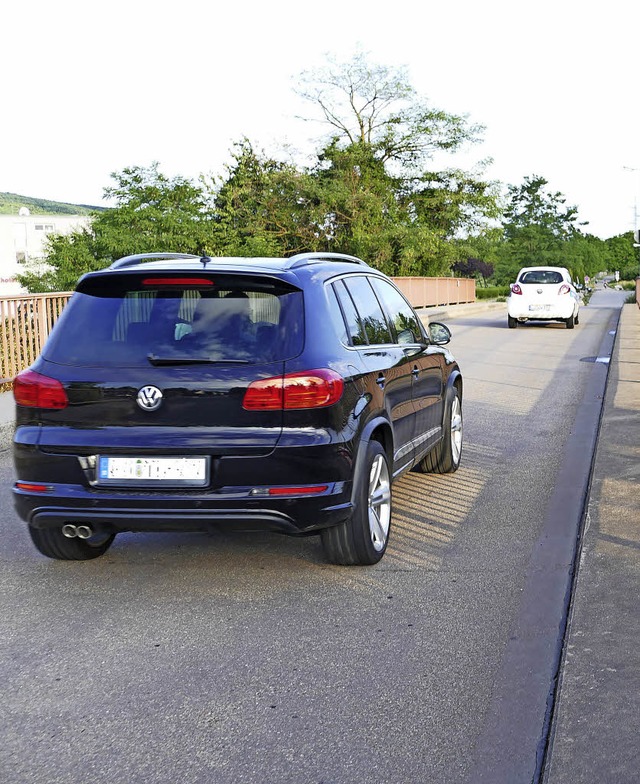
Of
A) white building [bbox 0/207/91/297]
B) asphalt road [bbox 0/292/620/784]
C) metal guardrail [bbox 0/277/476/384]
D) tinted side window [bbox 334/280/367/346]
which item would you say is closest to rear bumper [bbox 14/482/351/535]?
asphalt road [bbox 0/292/620/784]

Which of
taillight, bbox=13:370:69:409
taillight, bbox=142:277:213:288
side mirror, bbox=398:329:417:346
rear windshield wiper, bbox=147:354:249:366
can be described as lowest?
taillight, bbox=13:370:69:409

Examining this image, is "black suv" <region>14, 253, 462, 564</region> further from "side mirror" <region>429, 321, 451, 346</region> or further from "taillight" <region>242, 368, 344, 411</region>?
"side mirror" <region>429, 321, 451, 346</region>

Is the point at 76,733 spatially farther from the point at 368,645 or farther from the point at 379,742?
the point at 368,645

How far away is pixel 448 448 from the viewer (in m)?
8.01

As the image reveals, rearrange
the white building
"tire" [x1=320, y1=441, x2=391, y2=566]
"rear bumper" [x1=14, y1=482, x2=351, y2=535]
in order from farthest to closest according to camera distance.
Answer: the white building
"tire" [x1=320, y1=441, x2=391, y2=566]
"rear bumper" [x1=14, y1=482, x2=351, y2=535]

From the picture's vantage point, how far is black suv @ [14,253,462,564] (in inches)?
196

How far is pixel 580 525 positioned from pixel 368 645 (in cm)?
243

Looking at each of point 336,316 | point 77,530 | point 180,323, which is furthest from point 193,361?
point 77,530

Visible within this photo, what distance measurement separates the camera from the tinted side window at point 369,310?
19.8 ft

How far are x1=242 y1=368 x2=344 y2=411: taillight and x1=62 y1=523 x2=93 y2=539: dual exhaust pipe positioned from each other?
1.00m

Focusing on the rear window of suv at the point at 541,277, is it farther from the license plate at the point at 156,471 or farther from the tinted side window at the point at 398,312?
the license plate at the point at 156,471

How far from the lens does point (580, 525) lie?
6.46 meters

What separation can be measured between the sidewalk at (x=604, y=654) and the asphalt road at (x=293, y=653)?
5.4 inches

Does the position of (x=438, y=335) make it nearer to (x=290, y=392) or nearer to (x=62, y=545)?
(x=290, y=392)
